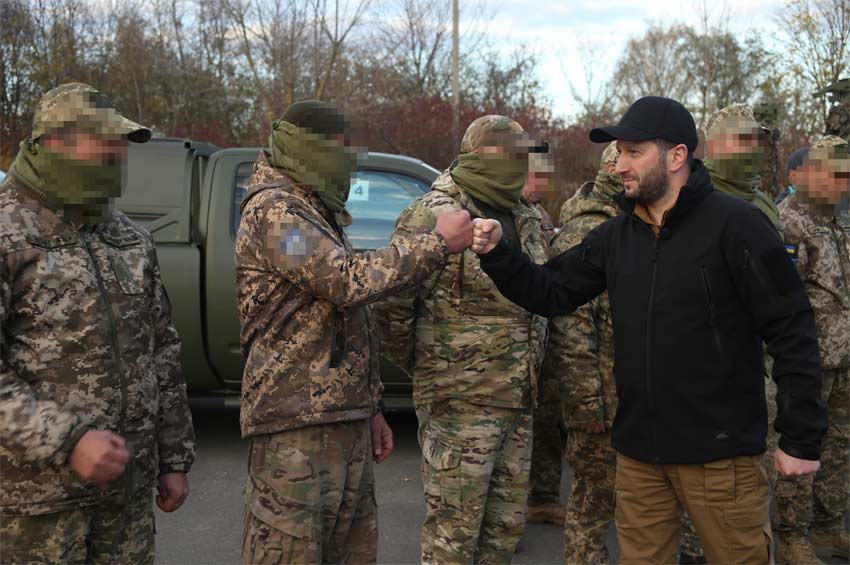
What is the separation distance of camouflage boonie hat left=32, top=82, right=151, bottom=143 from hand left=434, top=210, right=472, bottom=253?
1.00 metres

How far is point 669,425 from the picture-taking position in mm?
2807

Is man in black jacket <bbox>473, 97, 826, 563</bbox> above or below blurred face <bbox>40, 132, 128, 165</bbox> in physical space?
below

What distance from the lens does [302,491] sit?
270cm

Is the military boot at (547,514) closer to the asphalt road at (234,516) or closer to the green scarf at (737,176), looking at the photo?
the asphalt road at (234,516)

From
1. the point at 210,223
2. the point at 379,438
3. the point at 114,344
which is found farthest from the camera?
the point at 210,223

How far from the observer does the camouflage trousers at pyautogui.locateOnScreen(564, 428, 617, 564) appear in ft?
13.2

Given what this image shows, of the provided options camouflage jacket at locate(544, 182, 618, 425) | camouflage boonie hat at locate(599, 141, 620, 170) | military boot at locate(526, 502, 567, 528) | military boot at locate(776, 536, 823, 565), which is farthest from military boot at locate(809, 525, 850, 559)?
camouflage boonie hat at locate(599, 141, 620, 170)

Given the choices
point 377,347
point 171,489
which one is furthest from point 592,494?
point 171,489

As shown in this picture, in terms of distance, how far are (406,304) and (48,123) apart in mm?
1556

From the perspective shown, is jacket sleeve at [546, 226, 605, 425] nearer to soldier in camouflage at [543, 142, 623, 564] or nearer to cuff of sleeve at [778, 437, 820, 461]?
soldier in camouflage at [543, 142, 623, 564]

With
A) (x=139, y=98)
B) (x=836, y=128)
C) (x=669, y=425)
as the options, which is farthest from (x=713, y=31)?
(x=669, y=425)

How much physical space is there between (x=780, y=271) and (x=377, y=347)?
1394mm

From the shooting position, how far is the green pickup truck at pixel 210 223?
5.69 m

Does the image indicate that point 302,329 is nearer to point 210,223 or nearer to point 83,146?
point 83,146
